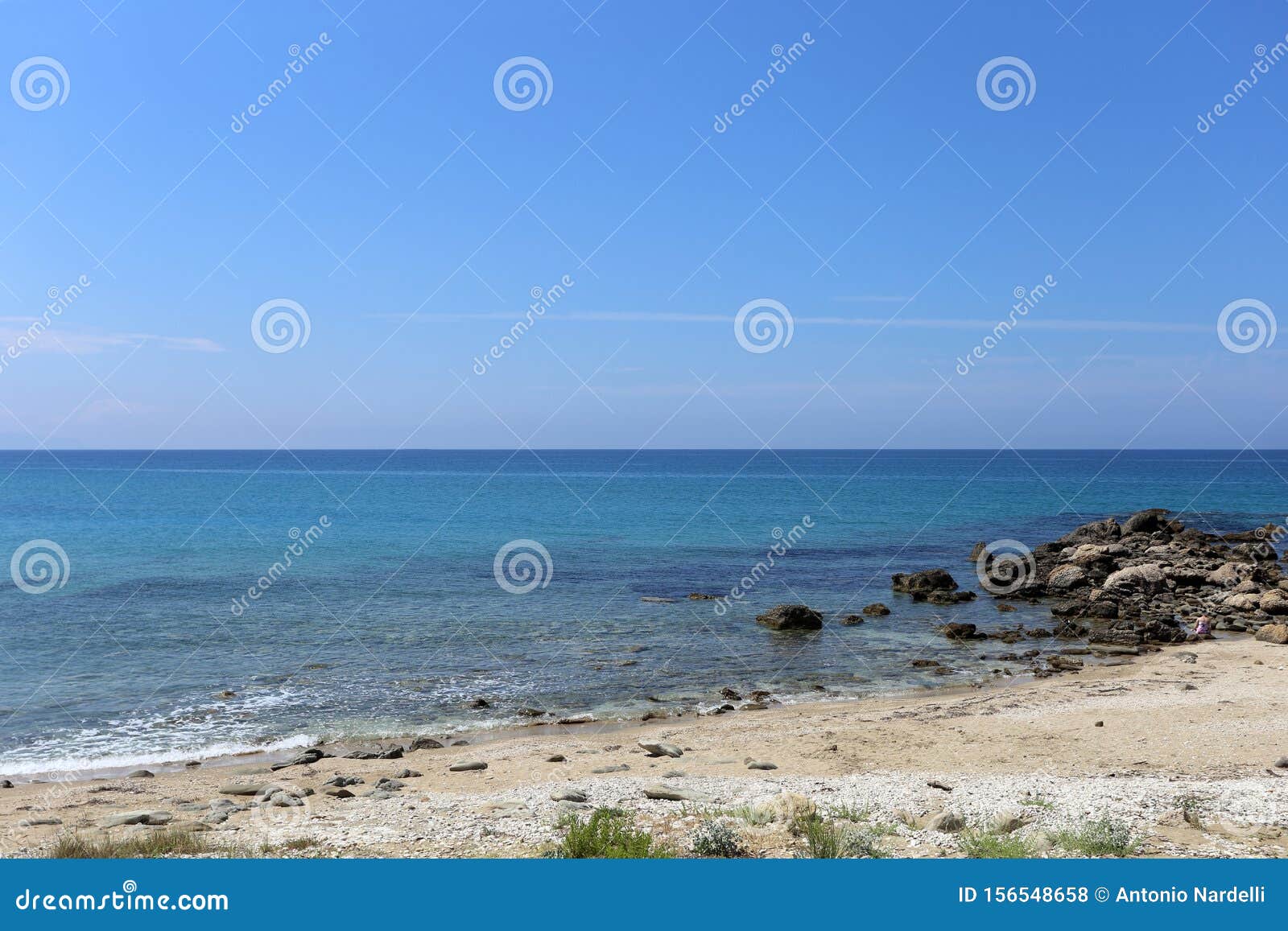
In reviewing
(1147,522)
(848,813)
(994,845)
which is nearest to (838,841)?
(994,845)

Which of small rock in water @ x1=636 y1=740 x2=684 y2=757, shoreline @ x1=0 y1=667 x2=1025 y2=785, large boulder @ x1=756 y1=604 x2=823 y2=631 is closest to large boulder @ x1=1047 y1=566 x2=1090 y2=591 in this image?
large boulder @ x1=756 y1=604 x2=823 y2=631

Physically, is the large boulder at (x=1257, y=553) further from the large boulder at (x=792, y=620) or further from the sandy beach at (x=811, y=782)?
the large boulder at (x=792, y=620)

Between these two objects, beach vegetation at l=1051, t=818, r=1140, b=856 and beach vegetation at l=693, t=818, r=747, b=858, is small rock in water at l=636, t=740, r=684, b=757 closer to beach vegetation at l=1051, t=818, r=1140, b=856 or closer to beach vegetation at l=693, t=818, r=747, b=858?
beach vegetation at l=693, t=818, r=747, b=858

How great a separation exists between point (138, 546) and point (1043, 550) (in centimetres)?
4979

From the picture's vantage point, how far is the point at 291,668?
22297 millimetres

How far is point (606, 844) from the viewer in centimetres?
835

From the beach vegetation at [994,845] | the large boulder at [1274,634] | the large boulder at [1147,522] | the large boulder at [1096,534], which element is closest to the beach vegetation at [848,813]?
the beach vegetation at [994,845]

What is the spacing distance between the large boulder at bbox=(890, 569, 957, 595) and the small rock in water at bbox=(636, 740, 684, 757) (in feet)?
68.4

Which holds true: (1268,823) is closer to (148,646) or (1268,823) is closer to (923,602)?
(923,602)

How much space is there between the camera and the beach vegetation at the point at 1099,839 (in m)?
8.26

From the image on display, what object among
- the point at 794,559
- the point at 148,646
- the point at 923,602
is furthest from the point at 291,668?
the point at 794,559

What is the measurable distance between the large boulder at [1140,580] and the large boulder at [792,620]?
1276 centimetres

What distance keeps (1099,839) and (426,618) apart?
77.6 feet

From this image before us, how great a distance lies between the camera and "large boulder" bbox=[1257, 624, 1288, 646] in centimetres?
2422
